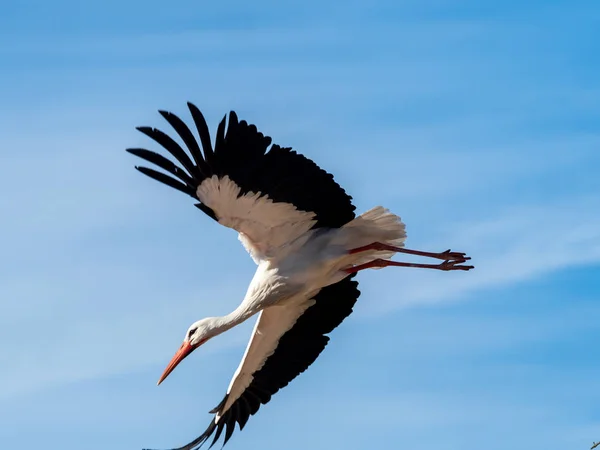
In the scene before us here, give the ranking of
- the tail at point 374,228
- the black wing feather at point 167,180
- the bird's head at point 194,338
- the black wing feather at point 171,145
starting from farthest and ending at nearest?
the bird's head at point 194,338 < the tail at point 374,228 < the black wing feather at point 167,180 < the black wing feather at point 171,145

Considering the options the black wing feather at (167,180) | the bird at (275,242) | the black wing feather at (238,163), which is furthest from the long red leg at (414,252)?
the black wing feather at (167,180)

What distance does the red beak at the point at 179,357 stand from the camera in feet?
42.4

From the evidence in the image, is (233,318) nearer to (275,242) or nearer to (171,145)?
(275,242)

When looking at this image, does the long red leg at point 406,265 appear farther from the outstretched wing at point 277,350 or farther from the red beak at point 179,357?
the red beak at point 179,357

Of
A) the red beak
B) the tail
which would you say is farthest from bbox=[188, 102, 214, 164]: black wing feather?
the red beak

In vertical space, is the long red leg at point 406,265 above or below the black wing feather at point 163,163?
below

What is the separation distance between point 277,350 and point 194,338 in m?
0.96

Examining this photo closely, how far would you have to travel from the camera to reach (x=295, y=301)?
12.9 meters

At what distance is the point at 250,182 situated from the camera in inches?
446

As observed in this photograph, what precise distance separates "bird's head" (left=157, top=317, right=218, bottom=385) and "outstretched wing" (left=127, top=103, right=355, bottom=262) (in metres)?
1.14

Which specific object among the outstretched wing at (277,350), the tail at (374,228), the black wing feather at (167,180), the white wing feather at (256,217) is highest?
the black wing feather at (167,180)

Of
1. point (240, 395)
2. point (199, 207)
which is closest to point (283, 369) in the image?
point (240, 395)

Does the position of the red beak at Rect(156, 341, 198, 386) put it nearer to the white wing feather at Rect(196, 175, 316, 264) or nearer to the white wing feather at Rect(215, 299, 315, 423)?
the white wing feather at Rect(215, 299, 315, 423)

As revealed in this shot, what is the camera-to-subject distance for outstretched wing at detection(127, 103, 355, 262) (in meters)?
11.0
